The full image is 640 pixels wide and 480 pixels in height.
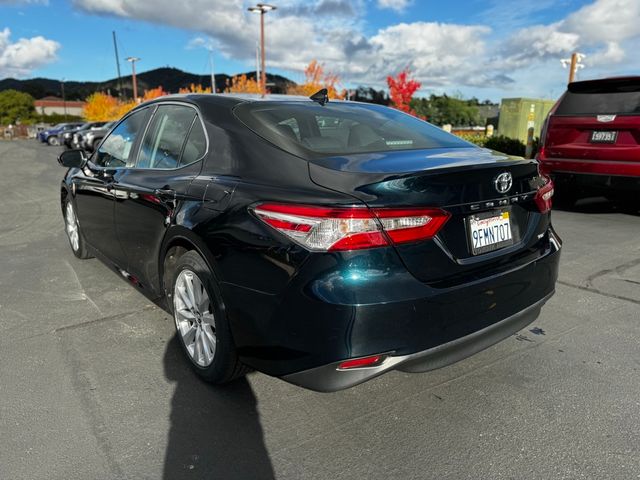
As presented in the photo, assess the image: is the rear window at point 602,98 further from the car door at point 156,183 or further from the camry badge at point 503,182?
the car door at point 156,183

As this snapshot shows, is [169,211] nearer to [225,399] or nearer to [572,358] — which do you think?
[225,399]

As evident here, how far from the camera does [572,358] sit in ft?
10.3

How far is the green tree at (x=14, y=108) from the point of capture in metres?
107

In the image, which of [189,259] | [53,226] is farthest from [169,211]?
[53,226]

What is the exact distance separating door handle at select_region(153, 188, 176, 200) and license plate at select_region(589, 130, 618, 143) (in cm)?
594

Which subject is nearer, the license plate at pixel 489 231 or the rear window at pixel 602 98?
the license plate at pixel 489 231

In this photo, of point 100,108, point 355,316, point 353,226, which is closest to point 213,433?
point 355,316

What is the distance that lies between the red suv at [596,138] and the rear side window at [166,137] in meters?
5.67

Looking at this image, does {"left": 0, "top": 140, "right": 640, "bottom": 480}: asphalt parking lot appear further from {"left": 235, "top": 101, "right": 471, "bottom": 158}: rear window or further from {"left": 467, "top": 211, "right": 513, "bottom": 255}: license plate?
{"left": 235, "top": 101, "right": 471, "bottom": 158}: rear window

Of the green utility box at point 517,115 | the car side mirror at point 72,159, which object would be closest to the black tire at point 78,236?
the car side mirror at point 72,159

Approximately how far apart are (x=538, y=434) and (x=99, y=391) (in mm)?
2294

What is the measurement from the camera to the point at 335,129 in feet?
10.0

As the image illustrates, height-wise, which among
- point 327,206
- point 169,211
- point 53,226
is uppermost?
point 327,206

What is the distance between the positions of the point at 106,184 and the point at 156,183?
3.35ft
